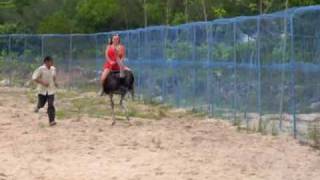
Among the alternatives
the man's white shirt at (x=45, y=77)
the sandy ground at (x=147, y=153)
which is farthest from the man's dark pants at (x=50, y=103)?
the sandy ground at (x=147, y=153)

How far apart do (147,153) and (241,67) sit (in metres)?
4.78

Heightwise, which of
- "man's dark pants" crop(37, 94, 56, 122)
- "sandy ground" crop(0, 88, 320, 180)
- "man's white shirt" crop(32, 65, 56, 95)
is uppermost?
"man's white shirt" crop(32, 65, 56, 95)

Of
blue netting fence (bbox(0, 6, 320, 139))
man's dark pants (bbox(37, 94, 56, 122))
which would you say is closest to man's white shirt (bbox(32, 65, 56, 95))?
man's dark pants (bbox(37, 94, 56, 122))

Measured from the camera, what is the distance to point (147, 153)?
13.2 meters

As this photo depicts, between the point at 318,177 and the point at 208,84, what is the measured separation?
8642 millimetres

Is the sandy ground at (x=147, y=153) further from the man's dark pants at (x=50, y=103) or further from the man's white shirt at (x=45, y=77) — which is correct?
the man's white shirt at (x=45, y=77)

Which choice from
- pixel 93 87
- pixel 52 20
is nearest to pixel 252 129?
pixel 93 87

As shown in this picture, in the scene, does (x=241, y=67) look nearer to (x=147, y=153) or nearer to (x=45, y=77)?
(x=45, y=77)

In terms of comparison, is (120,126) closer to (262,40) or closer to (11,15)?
(262,40)

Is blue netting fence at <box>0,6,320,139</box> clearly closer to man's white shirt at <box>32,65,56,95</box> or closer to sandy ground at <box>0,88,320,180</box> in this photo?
sandy ground at <box>0,88,320,180</box>

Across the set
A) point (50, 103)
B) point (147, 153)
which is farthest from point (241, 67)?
point (147, 153)

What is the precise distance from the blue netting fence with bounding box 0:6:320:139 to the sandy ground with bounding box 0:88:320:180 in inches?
23.9

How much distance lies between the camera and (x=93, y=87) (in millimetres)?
31156

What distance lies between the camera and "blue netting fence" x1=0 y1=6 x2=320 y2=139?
1460cm
